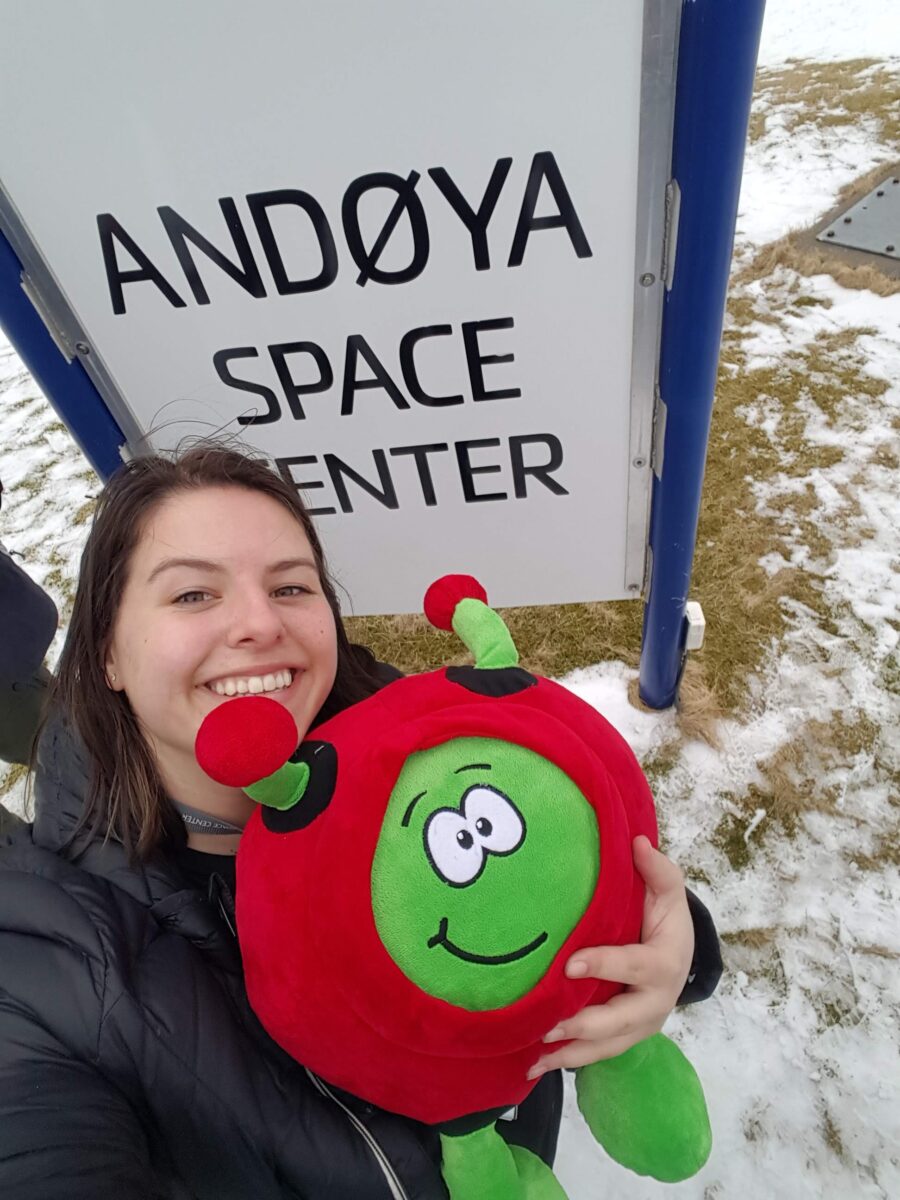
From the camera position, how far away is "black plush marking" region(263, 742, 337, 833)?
0.64 meters

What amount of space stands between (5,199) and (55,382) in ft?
1.02

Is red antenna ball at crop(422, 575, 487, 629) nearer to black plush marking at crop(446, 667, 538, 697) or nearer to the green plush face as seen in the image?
black plush marking at crop(446, 667, 538, 697)

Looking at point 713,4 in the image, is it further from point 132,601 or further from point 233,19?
point 132,601

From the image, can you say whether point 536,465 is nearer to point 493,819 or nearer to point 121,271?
point 121,271

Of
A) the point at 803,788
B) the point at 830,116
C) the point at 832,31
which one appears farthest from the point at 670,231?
the point at 832,31

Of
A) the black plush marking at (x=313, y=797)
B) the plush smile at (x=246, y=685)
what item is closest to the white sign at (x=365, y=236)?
the plush smile at (x=246, y=685)

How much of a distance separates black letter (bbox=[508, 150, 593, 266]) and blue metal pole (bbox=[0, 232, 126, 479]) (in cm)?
83

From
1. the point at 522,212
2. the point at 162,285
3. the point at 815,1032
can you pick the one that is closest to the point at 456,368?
the point at 522,212

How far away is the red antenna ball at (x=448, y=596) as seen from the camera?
2.69 ft

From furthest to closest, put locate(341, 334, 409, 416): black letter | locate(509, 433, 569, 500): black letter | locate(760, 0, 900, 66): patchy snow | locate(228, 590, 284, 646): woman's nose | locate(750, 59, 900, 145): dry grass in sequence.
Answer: locate(760, 0, 900, 66): patchy snow < locate(750, 59, 900, 145): dry grass < locate(509, 433, 569, 500): black letter < locate(341, 334, 409, 416): black letter < locate(228, 590, 284, 646): woman's nose

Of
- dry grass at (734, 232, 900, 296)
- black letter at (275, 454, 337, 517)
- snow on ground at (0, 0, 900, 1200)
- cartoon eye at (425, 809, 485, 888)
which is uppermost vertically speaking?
cartoon eye at (425, 809, 485, 888)

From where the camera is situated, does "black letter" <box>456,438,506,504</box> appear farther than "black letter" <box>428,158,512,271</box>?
Yes

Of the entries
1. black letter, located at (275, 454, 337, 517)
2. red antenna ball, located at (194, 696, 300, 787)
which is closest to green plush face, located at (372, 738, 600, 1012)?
red antenna ball, located at (194, 696, 300, 787)

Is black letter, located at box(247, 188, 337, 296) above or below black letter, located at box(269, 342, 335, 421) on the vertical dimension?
above
